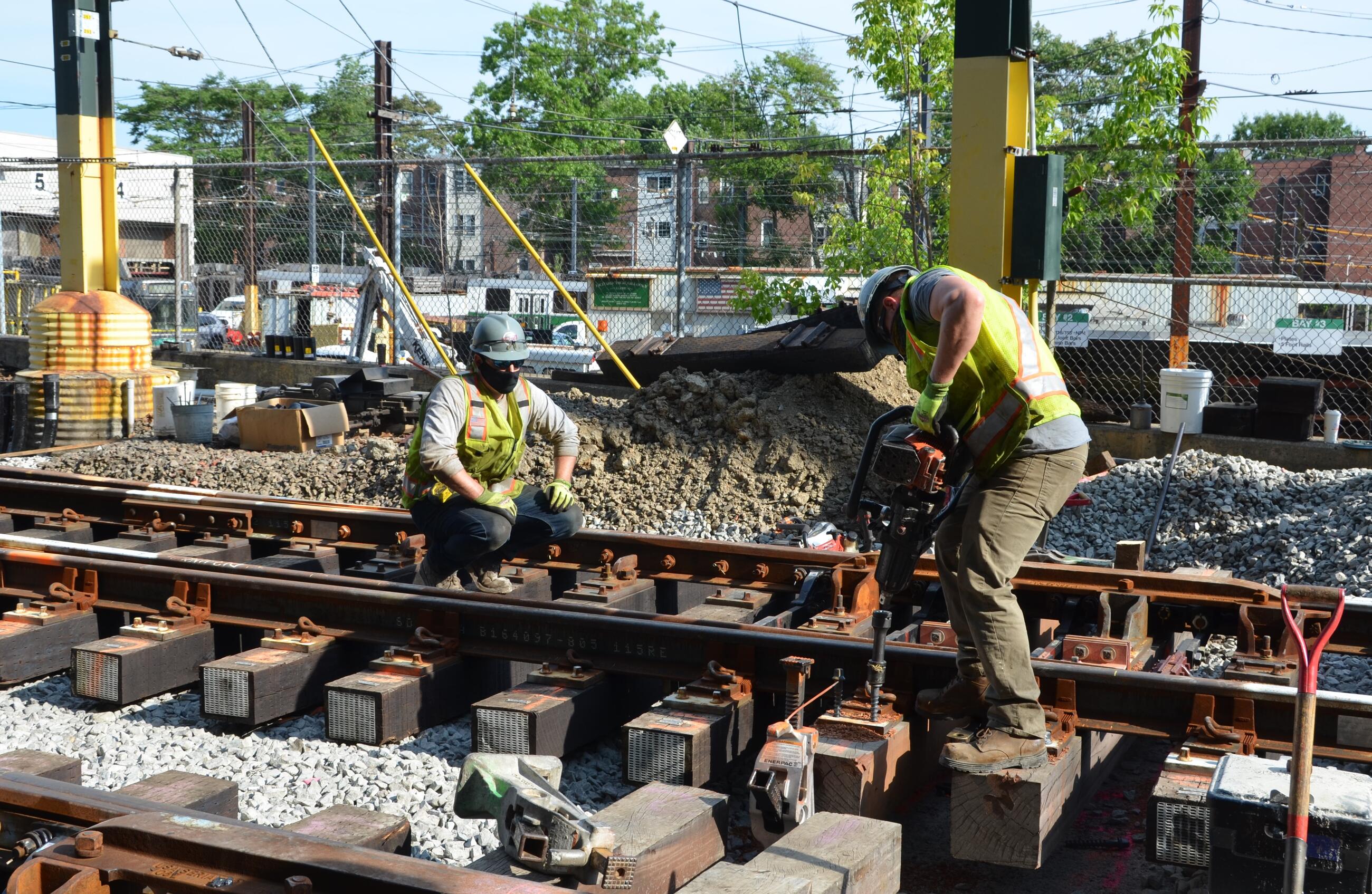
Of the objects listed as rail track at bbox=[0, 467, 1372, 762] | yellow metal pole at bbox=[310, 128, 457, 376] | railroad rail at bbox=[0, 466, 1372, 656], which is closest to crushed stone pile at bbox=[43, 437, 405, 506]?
yellow metal pole at bbox=[310, 128, 457, 376]

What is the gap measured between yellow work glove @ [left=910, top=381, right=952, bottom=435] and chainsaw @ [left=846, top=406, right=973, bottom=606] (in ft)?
0.20

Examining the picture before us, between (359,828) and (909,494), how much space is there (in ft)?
6.52

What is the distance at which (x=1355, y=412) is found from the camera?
43.6ft

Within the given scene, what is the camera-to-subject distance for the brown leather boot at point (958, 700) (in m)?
4.37

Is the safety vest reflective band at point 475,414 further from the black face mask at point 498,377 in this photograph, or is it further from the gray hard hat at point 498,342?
the gray hard hat at point 498,342

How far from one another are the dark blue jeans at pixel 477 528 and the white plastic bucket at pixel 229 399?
8567 millimetres

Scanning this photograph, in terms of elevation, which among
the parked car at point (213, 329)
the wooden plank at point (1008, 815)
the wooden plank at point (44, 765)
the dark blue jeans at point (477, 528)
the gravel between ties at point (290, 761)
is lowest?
the gravel between ties at point (290, 761)

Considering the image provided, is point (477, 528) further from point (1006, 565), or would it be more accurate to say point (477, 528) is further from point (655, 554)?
Result: point (1006, 565)

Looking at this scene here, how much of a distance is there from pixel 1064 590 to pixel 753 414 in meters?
4.98

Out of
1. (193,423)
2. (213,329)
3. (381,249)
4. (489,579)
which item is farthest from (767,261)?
(213,329)

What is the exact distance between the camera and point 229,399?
14.4 m

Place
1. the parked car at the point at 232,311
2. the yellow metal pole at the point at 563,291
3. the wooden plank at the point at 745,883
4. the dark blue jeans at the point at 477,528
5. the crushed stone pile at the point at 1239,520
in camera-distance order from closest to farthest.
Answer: the wooden plank at the point at 745,883 → the dark blue jeans at the point at 477,528 → the crushed stone pile at the point at 1239,520 → the yellow metal pole at the point at 563,291 → the parked car at the point at 232,311

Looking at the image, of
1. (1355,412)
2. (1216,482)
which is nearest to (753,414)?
Result: (1216,482)

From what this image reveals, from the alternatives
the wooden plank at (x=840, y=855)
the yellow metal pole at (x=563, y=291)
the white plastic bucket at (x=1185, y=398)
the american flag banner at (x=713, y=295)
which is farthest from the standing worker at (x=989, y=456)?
the american flag banner at (x=713, y=295)
